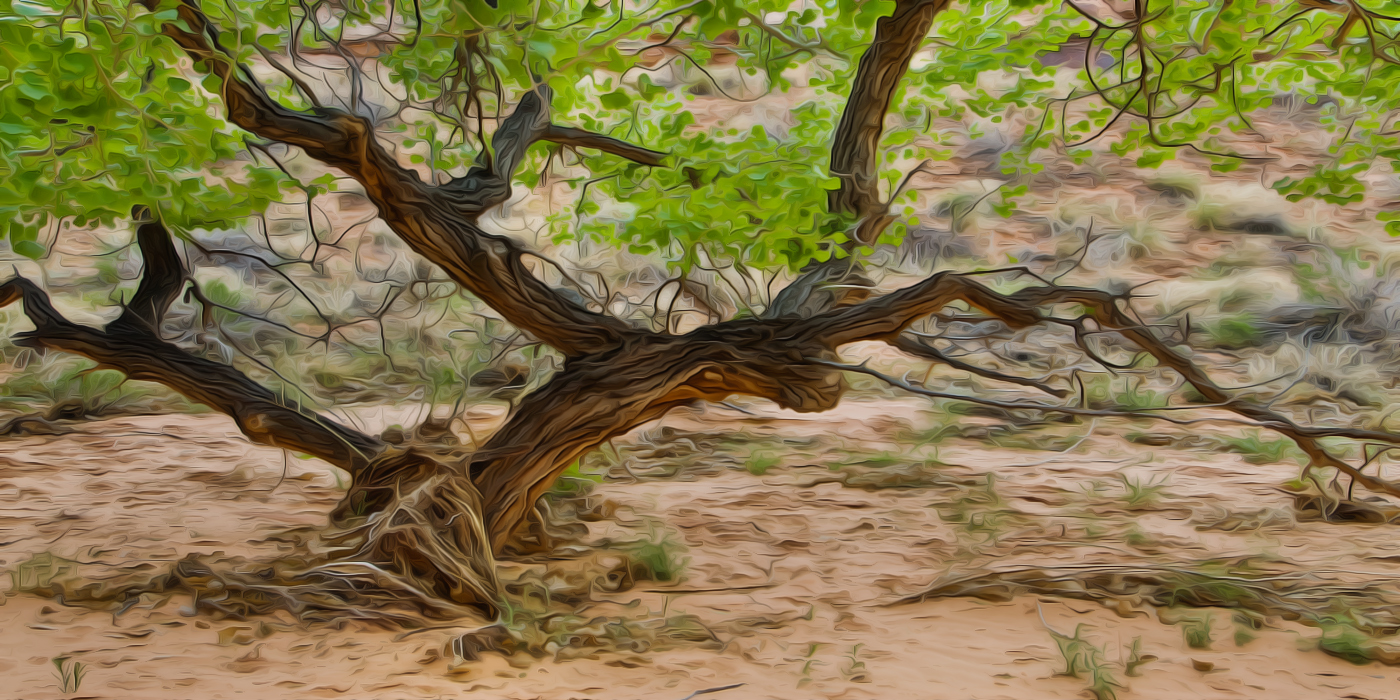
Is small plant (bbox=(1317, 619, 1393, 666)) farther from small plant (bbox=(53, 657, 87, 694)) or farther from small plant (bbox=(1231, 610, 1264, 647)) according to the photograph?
small plant (bbox=(53, 657, 87, 694))

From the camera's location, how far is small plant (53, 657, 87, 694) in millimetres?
3467

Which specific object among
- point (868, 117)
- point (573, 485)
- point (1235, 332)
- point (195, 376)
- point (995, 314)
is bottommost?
point (573, 485)

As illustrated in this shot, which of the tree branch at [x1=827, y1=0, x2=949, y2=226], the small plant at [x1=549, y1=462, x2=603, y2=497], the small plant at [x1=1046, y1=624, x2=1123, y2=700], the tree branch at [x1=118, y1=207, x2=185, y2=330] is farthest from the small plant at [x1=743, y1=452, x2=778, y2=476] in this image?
the tree branch at [x1=118, y1=207, x2=185, y2=330]

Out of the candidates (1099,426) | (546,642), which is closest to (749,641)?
A: (546,642)

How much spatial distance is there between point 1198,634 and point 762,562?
2.05 m

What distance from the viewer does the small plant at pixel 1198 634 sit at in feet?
13.3

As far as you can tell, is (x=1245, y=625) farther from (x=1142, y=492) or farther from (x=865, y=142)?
(x=865, y=142)

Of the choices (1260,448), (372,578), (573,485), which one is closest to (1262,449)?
(1260,448)

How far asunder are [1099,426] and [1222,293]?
446cm

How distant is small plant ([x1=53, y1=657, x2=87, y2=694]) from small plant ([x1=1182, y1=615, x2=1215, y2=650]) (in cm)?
428

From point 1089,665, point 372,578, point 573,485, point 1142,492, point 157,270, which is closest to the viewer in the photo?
point 1089,665

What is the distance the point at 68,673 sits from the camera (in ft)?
11.8

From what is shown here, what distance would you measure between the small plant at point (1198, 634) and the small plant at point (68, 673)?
428 cm

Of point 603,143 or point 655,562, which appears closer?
point 655,562
